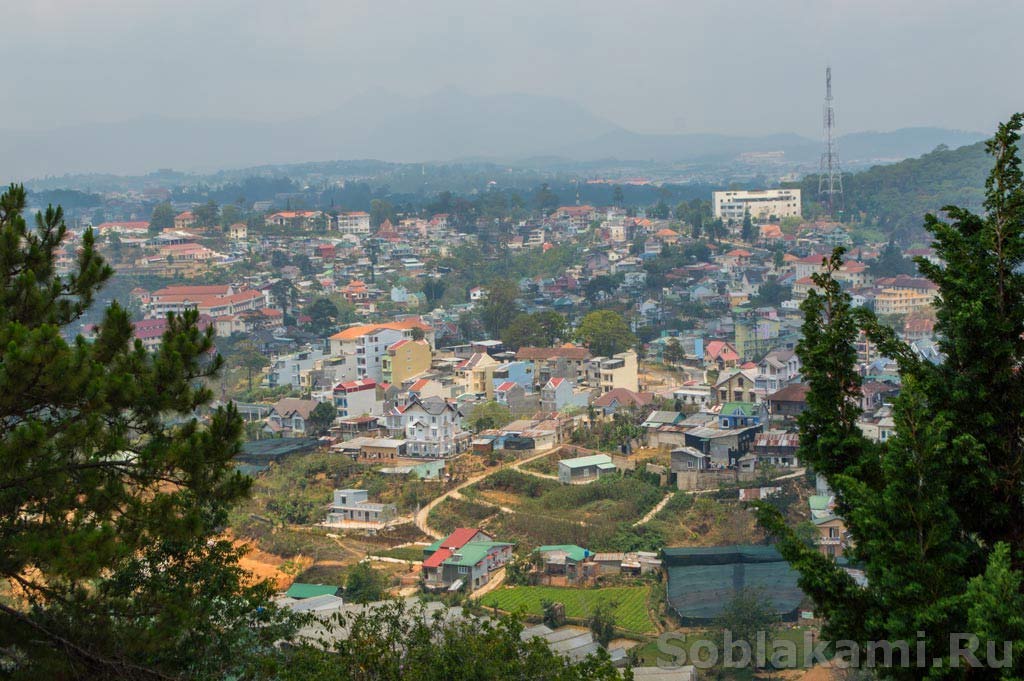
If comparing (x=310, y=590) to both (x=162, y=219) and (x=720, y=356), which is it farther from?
(x=162, y=219)

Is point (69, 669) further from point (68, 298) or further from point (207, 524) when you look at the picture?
point (68, 298)

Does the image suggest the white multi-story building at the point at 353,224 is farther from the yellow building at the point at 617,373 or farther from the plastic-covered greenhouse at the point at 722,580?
the plastic-covered greenhouse at the point at 722,580

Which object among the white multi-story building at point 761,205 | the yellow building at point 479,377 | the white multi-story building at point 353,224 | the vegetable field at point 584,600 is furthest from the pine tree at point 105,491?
the white multi-story building at point 761,205

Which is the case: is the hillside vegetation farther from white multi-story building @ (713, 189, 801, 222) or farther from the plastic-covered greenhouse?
the plastic-covered greenhouse

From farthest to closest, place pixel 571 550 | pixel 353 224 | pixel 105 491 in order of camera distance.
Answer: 1. pixel 353 224
2. pixel 571 550
3. pixel 105 491

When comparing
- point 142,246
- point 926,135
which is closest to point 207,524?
point 142,246

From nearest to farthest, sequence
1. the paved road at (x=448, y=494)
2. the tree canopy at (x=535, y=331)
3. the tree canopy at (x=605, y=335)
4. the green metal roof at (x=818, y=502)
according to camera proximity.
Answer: the green metal roof at (x=818, y=502)
the paved road at (x=448, y=494)
the tree canopy at (x=605, y=335)
the tree canopy at (x=535, y=331)

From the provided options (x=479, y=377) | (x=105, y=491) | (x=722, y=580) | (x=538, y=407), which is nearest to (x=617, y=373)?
(x=538, y=407)
